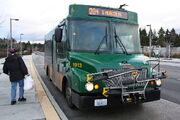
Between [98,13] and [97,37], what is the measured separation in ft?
2.64

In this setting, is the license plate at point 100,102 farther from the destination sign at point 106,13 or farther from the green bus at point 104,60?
the destination sign at point 106,13

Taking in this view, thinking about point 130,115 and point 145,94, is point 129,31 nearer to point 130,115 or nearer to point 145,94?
point 145,94

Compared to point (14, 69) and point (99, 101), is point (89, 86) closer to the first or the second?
point (99, 101)

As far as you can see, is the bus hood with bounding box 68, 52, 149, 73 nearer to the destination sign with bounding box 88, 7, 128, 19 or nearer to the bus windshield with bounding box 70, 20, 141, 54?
the bus windshield with bounding box 70, 20, 141, 54

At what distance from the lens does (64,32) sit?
6.54 metres

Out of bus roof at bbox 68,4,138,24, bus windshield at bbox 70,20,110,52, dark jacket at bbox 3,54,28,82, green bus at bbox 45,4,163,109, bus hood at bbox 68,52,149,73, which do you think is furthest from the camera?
dark jacket at bbox 3,54,28,82

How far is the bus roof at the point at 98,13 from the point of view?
20.3ft

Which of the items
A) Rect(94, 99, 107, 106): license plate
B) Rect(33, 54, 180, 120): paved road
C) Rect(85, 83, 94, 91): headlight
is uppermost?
Rect(85, 83, 94, 91): headlight

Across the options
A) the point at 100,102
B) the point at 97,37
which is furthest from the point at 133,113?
the point at 97,37

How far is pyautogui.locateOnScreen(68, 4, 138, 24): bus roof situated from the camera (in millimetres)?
6184

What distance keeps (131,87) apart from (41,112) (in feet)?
8.18

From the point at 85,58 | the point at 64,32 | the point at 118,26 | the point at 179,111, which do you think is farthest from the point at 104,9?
the point at 179,111

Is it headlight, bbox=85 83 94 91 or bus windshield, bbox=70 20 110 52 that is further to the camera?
bus windshield, bbox=70 20 110 52

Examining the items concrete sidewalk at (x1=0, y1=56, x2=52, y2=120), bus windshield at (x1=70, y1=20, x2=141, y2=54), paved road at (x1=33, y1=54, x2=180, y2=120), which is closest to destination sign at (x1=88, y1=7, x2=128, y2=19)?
bus windshield at (x1=70, y1=20, x2=141, y2=54)
